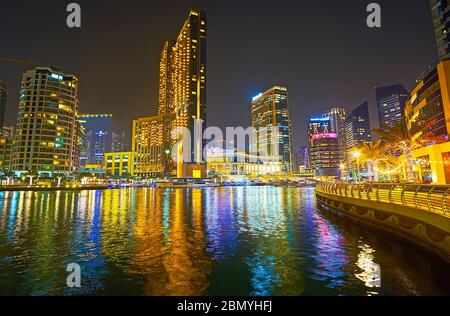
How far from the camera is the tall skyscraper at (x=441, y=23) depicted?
8100 centimetres

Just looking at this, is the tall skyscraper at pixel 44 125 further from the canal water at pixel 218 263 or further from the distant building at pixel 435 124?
the distant building at pixel 435 124

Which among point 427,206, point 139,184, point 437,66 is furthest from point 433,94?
point 139,184

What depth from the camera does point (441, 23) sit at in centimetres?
8869

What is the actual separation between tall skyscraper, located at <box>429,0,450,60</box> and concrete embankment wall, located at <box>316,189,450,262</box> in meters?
82.2

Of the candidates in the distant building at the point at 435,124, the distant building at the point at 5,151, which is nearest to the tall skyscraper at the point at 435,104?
the distant building at the point at 435,124

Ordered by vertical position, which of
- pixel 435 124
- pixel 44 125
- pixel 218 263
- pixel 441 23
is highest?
pixel 441 23

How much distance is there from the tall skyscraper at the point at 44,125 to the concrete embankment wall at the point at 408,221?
15714cm

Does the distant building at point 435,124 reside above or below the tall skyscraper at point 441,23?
below

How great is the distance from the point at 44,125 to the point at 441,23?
180m

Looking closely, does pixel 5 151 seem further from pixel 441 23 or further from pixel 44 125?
pixel 441 23

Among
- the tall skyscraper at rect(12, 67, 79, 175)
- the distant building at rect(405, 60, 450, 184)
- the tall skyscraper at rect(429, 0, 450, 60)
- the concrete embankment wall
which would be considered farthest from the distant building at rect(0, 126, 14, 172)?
the tall skyscraper at rect(429, 0, 450, 60)

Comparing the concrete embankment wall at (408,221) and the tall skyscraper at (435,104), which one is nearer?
the concrete embankment wall at (408,221)

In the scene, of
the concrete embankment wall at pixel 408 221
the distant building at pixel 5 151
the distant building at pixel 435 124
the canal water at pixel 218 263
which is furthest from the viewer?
the distant building at pixel 5 151

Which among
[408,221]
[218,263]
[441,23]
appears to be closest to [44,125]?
[218,263]
